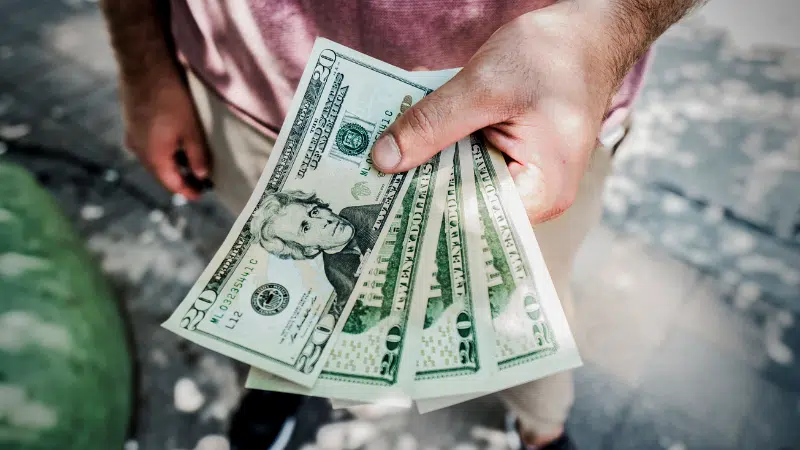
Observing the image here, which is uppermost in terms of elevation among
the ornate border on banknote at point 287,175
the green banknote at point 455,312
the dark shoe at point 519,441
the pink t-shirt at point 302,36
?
the pink t-shirt at point 302,36

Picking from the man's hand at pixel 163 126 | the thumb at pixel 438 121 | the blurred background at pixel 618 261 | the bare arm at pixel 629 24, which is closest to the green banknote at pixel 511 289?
the thumb at pixel 438 121

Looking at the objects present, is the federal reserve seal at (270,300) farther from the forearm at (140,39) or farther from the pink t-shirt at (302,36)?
the forearm at (140,39)

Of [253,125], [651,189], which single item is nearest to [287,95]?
[253,125]

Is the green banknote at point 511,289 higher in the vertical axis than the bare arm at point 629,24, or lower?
lower

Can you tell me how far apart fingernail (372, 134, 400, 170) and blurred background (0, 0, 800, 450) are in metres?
1.20

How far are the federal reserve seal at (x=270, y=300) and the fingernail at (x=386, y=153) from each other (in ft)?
1.13

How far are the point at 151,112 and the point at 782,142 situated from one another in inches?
121

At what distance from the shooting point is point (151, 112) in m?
1.51

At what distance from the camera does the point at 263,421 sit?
200cm

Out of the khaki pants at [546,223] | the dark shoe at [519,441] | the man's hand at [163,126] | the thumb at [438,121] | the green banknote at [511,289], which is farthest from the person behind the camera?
the dark shoe at [519,441]

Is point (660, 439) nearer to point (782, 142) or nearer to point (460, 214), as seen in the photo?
point (460, 214)

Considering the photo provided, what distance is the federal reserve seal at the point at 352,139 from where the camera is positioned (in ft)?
3.92

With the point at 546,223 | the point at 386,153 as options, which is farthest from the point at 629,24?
the point at 386,153

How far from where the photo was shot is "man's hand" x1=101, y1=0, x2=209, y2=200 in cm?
141
